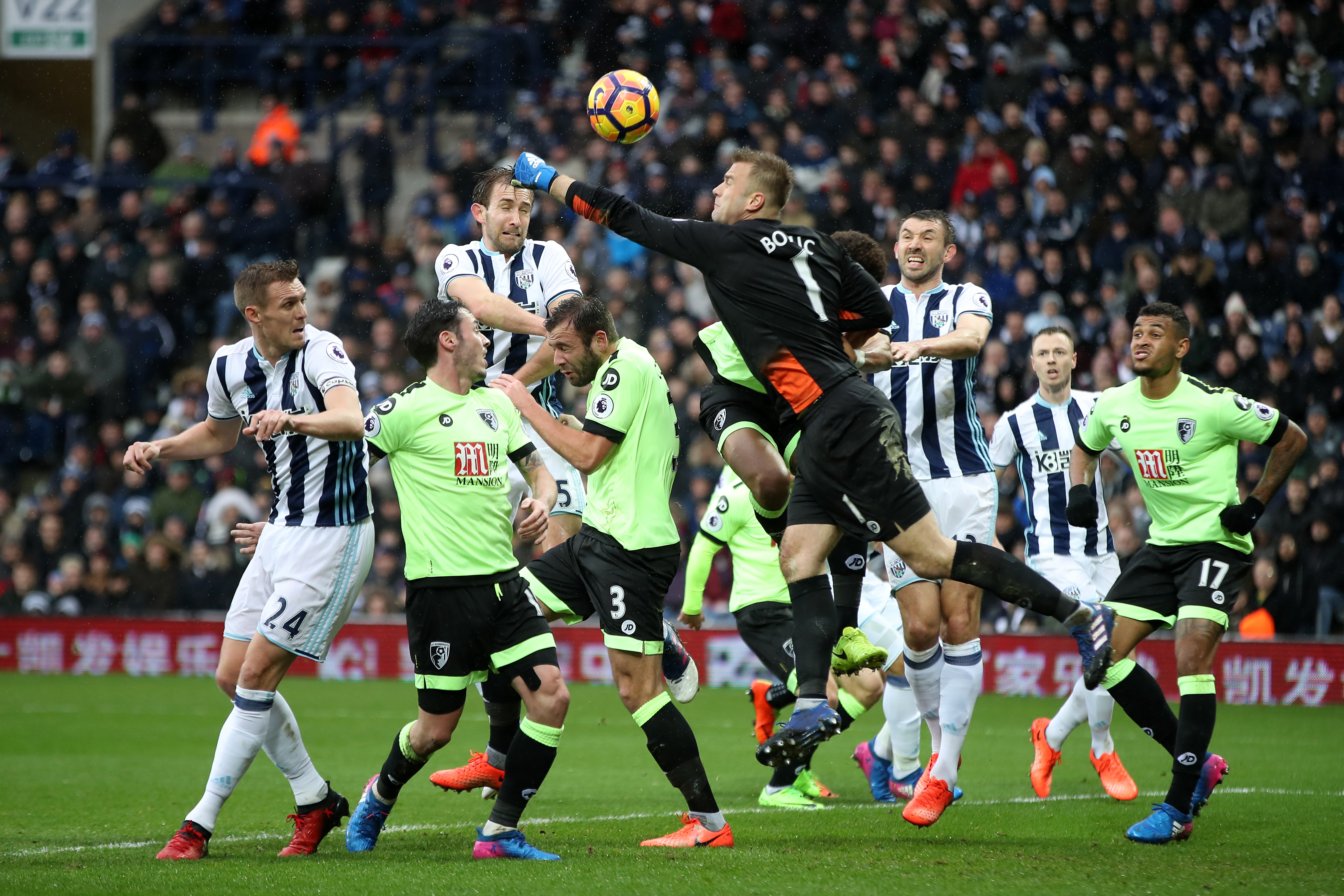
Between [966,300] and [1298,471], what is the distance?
7661 mm

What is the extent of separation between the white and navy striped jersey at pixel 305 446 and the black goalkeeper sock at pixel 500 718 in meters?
1.20

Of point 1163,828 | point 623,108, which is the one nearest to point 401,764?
point 623,108

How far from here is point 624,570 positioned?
6.57m

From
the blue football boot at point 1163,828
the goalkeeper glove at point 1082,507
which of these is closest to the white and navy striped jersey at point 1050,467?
the goalkeeper glove at point 1082,507

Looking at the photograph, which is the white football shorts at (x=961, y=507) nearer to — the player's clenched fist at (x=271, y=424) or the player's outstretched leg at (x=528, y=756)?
the player's outstretched leg at (x=528, y=756)

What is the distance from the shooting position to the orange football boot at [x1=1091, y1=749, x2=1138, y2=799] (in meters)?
8.10

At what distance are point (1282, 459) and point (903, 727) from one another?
2533 mm

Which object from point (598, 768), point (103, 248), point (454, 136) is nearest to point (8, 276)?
point (103, 248)

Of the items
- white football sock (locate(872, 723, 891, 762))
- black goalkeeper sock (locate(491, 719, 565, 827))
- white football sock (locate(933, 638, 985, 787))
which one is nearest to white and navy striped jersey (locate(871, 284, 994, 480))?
white football sock (locate(933, 638, 985, 787))

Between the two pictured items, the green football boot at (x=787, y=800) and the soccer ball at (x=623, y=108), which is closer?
the soccer ball at (x=623, y=108)

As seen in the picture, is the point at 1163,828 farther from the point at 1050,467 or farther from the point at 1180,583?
the point at 1050,467

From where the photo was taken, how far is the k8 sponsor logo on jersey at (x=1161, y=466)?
7.18 metres

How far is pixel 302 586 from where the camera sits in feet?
21.3

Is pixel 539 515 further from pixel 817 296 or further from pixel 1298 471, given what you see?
pixel 1298 471
